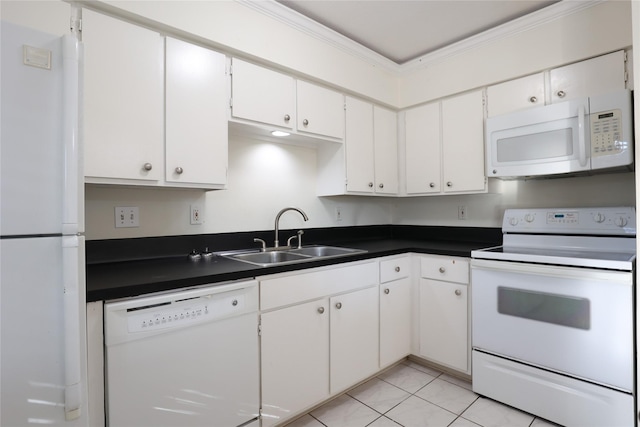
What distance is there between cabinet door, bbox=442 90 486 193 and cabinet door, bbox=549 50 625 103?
46 centimetres

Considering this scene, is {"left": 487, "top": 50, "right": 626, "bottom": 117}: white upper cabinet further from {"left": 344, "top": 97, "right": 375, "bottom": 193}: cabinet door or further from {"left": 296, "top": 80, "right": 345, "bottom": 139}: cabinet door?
{"left": 296, "top": 80, "right": 345, "bottom": 139}: cabinet door

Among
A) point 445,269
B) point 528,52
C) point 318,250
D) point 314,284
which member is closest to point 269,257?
point 318,250

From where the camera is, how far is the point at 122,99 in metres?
1.44

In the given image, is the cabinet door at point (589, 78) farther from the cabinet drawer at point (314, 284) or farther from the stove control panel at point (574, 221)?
the cabinet drawer at point (314, 284)

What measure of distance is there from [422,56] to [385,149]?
0.79 meters

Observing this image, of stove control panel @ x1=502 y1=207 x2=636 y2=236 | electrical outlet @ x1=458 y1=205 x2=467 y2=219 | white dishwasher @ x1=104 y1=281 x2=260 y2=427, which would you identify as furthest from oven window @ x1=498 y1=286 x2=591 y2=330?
white dishwasher @ x1=104 y1=281 x2=260 y2=427

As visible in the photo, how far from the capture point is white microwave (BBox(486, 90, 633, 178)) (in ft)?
5.66

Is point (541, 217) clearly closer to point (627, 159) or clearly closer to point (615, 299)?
point (627, 159)

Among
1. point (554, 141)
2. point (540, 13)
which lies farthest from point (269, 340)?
point (540, 13)

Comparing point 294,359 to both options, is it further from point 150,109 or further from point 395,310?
point 150,109

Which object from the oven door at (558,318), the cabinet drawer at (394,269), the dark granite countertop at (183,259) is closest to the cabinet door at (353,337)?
the cabinet drawer at (394,269)

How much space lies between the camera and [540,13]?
6.71 feet

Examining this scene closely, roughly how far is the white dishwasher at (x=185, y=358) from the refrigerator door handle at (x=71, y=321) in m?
0.20

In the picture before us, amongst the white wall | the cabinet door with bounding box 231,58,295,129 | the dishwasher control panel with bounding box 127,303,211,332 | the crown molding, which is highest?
the crown molding
